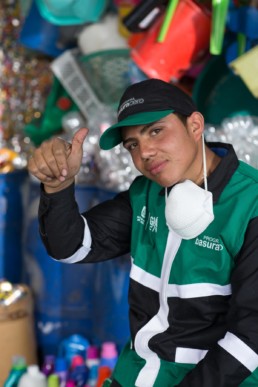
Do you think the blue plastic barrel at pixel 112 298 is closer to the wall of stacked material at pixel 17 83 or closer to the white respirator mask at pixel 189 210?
the wall of stacked material at pixel 17 83

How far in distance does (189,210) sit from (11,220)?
5.61 feet

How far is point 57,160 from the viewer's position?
4.78ft

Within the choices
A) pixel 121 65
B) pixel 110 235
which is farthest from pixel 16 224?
pixel 110 235

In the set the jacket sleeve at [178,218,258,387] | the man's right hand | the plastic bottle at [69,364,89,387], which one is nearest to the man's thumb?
the man's right hand

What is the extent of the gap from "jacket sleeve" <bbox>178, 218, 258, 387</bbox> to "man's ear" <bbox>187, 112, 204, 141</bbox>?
0.23 metres

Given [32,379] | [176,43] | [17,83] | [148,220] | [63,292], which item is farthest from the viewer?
[17,83]

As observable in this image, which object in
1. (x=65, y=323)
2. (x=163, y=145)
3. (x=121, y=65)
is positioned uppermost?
(x=163, y=145)

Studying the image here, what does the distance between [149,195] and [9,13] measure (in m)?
1.92

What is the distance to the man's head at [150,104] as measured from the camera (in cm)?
144

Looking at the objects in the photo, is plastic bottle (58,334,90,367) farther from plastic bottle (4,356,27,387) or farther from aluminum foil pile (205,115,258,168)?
aluminum foil pile (205,115,258,168)

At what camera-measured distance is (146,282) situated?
1560 millimetres

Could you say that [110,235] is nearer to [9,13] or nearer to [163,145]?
[163,145]

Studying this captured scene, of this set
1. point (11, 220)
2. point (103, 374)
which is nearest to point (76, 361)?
point (103, 374)

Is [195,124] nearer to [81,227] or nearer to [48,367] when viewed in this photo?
[81,227]
